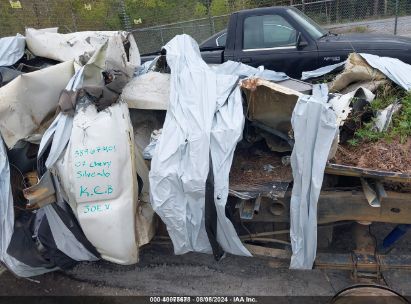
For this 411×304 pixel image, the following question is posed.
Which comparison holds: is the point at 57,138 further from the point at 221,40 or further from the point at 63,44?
the point at 221,40

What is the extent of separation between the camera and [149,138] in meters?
3.08

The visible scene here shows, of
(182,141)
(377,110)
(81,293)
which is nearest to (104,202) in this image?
(182,141)

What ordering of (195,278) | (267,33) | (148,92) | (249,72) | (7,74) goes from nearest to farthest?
(148,92) → (195,278) → (7,74) → (249,72) → (267,33)

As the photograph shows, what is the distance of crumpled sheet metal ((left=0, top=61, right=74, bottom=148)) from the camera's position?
2.81 meters

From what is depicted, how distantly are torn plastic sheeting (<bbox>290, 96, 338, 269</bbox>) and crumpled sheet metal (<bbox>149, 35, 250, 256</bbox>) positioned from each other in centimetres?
38

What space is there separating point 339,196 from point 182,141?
101 centimetres

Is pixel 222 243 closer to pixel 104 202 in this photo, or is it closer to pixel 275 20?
pixel 104 202

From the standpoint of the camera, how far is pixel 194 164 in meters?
2.50

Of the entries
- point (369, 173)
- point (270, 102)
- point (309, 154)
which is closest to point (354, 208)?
point (369, 173)

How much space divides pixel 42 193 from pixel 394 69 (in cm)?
277

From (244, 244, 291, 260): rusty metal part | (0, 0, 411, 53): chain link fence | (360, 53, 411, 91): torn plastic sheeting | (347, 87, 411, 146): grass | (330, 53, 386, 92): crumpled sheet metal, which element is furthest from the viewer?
(0, 0, 411, 53): chain link fence

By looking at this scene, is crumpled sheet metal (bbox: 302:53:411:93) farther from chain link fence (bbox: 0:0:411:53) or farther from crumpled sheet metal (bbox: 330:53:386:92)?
chain link fence (bbox: 0:0:411:53)

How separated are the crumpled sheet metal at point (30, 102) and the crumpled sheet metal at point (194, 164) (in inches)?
36.5

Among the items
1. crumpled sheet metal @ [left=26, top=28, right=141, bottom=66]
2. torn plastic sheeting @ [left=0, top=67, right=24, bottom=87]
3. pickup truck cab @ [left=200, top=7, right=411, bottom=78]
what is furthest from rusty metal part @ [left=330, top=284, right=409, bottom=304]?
pickup truck cab @ [left=200, top=7, right=411, bottom=78]
